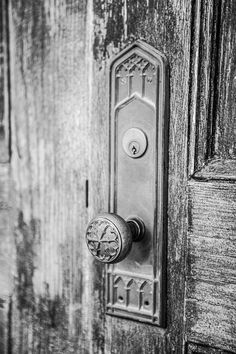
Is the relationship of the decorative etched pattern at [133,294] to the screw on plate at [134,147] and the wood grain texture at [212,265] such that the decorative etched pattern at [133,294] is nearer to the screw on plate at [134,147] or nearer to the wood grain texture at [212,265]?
the wood grain texture at [212,265]

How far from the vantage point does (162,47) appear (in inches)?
20.3

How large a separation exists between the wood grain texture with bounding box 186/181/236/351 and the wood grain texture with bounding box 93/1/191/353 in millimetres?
15

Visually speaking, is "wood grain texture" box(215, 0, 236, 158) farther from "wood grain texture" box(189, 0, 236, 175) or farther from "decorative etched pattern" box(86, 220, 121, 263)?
"decorative etched pattern" box(86, 220, 121, 263)

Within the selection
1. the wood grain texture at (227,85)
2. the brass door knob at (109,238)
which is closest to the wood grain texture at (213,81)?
the wood grain texture at (227,85)

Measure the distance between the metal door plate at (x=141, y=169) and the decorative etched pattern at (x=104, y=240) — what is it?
0.07 metres

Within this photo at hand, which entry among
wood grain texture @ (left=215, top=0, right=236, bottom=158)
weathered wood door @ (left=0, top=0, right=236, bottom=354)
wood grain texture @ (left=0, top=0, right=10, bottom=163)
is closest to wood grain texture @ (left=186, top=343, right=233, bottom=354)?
weathered wood door @ (left=0, top=0, right=236, bottom=354)

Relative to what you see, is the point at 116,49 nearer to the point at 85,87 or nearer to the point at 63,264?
the point at 85,87

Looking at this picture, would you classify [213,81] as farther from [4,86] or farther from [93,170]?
[4,86]

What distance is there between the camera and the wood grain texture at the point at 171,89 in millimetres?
505

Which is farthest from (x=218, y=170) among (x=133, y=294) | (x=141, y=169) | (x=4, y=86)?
(x=4, y=86)

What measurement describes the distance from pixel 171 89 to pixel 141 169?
0.11 m

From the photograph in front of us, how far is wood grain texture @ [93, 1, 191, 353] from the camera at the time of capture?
1.66 ft

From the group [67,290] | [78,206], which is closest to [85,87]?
[78,206]

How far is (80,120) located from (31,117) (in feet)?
0.29
